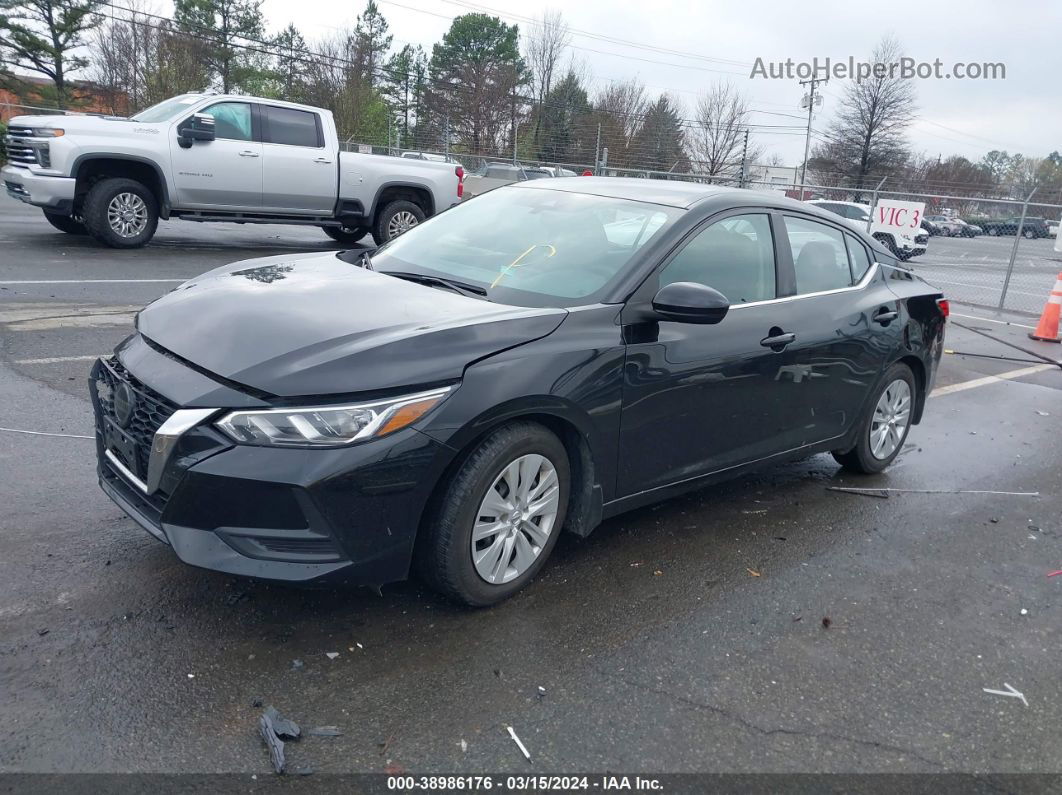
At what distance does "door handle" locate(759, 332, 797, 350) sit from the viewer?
4.38 m

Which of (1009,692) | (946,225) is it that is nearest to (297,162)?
(1009,692)

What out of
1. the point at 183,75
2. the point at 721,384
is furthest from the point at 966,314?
the point at 183,75

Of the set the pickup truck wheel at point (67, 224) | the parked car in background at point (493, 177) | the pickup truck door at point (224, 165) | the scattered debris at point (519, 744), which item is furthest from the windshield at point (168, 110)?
the parked car in background at point (493, 177)

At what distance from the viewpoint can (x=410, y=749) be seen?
8.80 ft

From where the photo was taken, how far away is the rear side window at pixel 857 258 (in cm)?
522

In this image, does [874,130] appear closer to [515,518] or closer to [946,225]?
[946,225]

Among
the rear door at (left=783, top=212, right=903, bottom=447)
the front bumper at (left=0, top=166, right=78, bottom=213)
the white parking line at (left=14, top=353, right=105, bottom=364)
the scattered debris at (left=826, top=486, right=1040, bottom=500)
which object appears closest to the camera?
the rear door at (left=783, top=212, right=903, bottom=447)

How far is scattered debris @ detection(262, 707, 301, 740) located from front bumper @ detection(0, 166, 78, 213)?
409 inches

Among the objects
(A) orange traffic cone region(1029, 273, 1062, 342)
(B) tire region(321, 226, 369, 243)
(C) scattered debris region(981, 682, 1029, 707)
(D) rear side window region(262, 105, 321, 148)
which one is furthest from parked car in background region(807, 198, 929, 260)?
(C) scattered debris region(981, 682, 1029, 707)

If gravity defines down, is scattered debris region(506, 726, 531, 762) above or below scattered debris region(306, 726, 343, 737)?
below

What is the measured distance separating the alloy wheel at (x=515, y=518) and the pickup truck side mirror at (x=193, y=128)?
10.2 m

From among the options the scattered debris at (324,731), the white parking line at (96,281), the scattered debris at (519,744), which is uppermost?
the white parking line at (96,281)

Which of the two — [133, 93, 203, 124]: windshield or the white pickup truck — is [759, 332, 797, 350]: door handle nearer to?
the white pickup truck

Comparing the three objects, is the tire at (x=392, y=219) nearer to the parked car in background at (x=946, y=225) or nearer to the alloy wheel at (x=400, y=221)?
the alloy wheel at (x=400, y=221)
